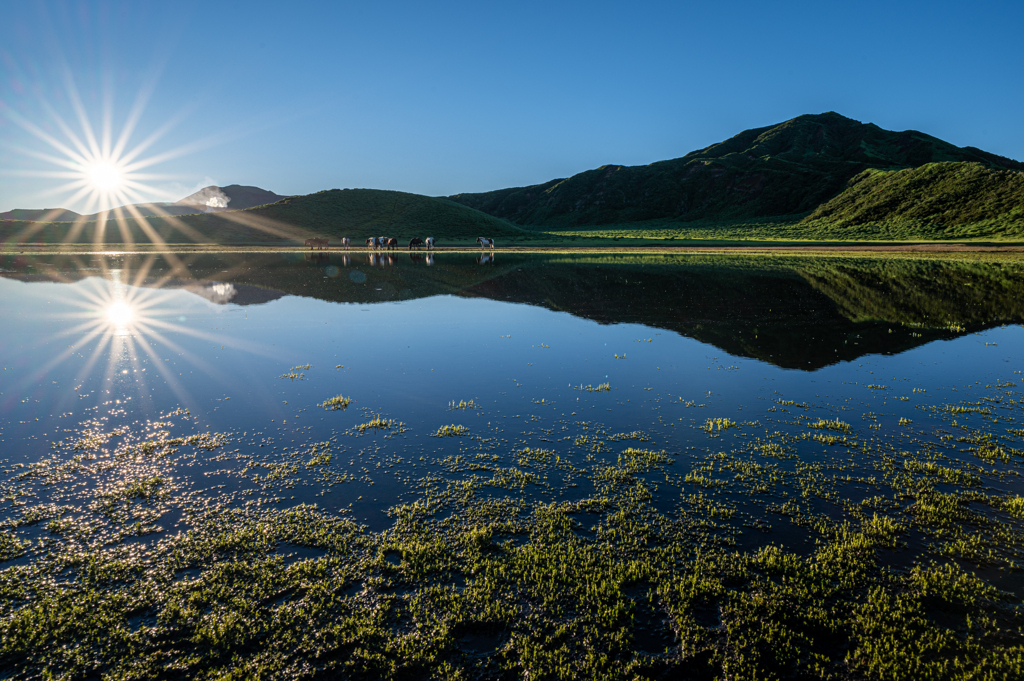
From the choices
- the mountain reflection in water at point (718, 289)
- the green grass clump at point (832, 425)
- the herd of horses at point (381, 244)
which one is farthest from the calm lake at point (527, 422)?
the herd of horses at point (381, 244)

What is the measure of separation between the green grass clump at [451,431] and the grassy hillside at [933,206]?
10143cm

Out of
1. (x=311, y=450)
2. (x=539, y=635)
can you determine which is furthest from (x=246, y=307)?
(x=539, y=635)

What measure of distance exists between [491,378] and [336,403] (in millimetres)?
5301

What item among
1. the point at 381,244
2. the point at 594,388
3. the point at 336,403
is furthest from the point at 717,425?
the point at 381,244

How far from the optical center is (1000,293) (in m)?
35.4

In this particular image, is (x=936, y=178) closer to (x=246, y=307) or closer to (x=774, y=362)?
(x=774, y=362)

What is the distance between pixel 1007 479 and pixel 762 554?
6818mm

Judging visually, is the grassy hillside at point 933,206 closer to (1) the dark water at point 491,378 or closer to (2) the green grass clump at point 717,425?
(1) the dark water at point 491,378

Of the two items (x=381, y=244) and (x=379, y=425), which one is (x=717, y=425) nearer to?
(x=379, y=425)

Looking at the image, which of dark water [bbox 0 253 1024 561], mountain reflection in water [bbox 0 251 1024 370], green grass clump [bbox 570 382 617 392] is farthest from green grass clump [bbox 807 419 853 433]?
mountain reflection in water [bbox 0 251 1024 370]

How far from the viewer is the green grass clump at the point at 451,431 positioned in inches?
512

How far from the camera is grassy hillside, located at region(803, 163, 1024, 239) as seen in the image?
8894cm

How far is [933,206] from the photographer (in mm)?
104562

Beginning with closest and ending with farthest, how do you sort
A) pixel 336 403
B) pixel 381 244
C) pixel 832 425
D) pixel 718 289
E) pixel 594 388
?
pixel 832 425
pixel 336 403
pixel 594 388
pixel 718 289
pixel 381 244
